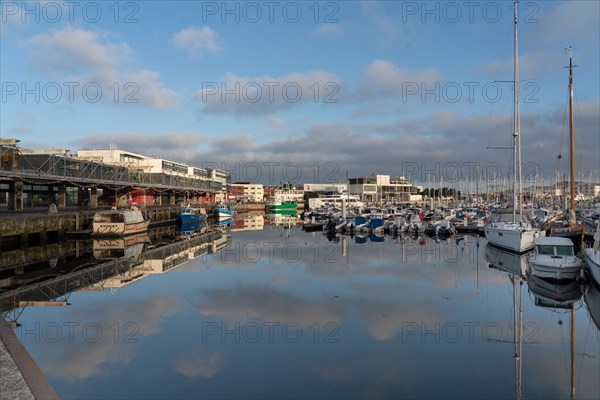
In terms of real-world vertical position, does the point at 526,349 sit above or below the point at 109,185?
below

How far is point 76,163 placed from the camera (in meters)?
54.3

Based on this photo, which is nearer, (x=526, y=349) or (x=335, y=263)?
(x=526, y=349)

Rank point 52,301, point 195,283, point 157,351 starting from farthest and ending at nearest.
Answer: point 195,283
point 52,301
point 157,351

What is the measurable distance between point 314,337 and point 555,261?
537 inches

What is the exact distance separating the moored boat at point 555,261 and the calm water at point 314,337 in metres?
0.76

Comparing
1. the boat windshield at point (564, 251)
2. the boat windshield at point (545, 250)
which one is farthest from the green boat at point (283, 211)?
the boat windshield at point (564, 251)

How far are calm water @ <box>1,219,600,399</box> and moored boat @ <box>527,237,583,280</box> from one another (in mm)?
758

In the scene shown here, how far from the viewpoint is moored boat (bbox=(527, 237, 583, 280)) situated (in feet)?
66.8

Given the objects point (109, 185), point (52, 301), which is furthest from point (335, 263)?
point (109, 185)

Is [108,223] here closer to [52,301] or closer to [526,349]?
[52,301]

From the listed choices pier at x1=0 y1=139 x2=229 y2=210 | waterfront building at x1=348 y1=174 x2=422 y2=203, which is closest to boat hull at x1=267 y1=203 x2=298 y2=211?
pier at x1=0 y1=139 x2=229 y2=210

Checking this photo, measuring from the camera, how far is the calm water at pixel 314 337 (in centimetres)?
998

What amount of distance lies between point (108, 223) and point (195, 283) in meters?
24.8

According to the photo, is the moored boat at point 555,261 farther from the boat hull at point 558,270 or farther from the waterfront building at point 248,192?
the waterfront building at point 248,192
